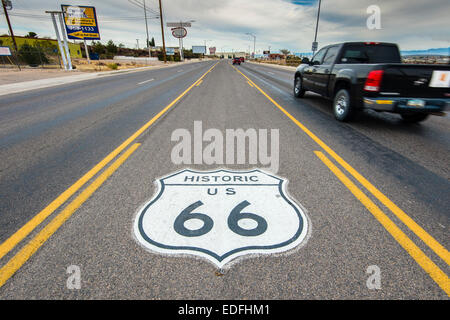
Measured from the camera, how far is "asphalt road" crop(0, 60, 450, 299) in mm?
1679

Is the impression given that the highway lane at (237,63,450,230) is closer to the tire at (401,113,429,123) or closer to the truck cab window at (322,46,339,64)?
the tire at (401,113,429,123)

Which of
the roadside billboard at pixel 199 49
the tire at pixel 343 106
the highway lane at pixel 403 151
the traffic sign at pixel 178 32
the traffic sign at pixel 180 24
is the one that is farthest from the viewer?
the roadside billboard at pixel 199 49

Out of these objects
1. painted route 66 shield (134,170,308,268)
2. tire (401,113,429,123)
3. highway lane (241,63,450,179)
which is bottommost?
highway lane (241,63,450,179)

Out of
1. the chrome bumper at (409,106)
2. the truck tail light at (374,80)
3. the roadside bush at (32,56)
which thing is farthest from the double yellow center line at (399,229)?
the roadside bush at (32,56)

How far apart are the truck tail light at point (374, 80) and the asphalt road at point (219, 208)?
3.09ft

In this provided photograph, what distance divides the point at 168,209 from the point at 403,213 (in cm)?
243

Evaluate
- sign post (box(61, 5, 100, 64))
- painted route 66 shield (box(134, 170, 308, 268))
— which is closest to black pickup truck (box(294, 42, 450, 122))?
painted route 66 shield (box(134, 170, 308, 268))

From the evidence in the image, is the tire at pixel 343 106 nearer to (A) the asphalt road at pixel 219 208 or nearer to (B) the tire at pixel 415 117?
(A) the asphalt road at pixel 219 208

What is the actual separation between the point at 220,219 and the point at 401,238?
1622mm

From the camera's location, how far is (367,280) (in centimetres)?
173

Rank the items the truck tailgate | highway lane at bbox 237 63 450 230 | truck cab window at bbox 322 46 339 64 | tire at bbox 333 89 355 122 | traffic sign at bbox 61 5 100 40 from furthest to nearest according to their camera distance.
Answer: traffic sign at bbox 61 5 100 40
truck cab window at bbox 322 46 339 64
tire at bbox 333 89 355 122
the truck tailgate
highway lane at bbox 237 63 450 230

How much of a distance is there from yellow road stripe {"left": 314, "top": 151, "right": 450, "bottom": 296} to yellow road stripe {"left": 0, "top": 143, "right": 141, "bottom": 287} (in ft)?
10.1

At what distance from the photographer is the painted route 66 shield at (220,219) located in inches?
77.9
